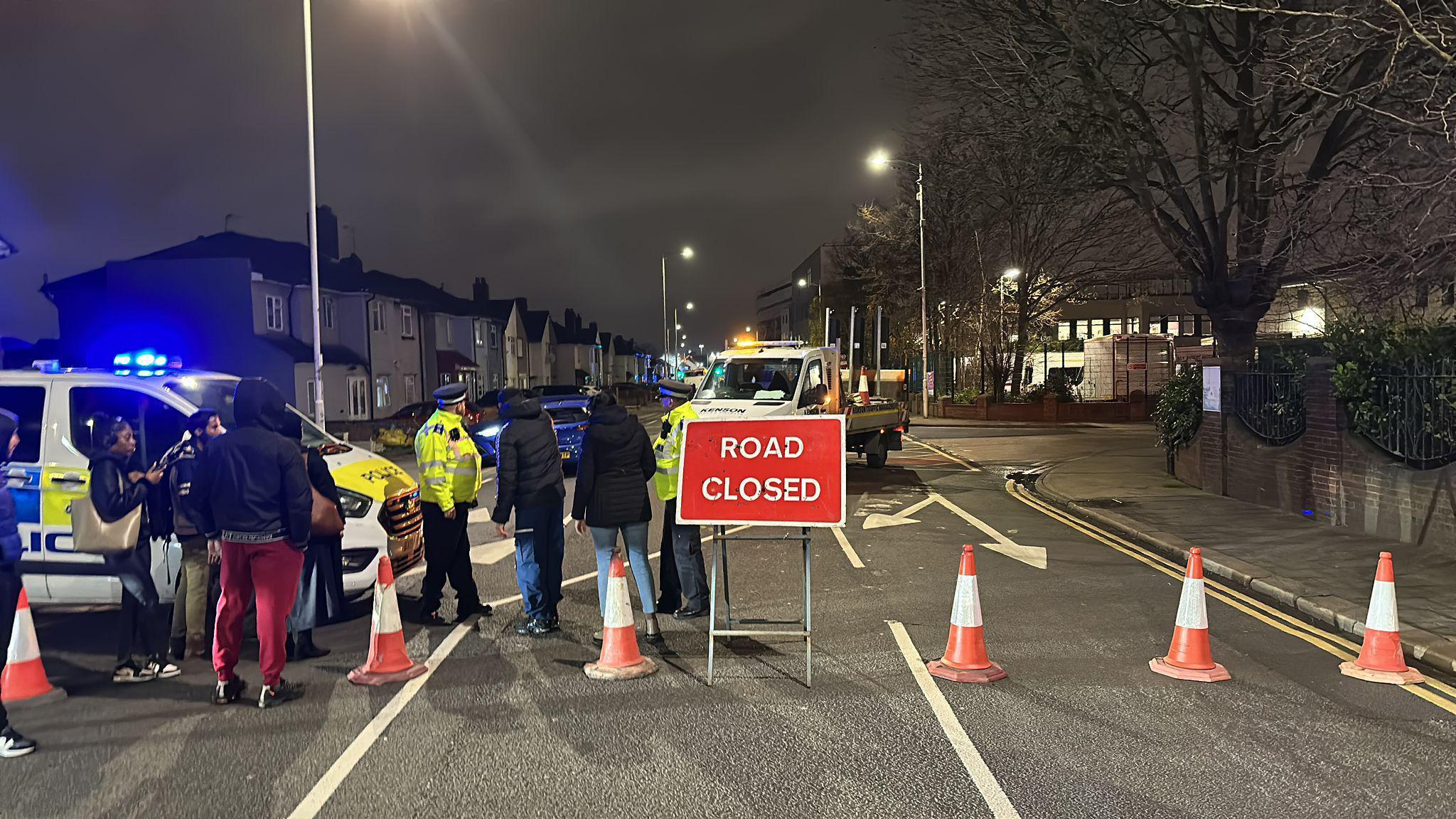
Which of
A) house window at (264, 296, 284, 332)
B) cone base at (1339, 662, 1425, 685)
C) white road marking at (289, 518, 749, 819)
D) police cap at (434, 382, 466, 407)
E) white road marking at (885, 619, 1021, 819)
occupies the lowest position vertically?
cone base at (1339, 662, 1425, 685)

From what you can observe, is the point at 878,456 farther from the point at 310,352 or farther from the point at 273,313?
the point at 273,313

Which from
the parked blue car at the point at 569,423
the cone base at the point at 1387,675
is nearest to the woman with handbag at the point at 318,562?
the cone base at the point at 1387,675

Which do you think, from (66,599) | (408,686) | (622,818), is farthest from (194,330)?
(622,818)

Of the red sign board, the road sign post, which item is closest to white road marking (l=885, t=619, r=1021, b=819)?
the road sign post

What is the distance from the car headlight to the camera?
22.6 ft

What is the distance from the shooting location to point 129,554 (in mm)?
5691

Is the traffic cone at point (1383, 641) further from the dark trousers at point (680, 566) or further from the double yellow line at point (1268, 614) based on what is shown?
the dark trousers at point (680, 566)

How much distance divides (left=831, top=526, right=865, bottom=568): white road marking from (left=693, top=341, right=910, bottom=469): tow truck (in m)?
3.49

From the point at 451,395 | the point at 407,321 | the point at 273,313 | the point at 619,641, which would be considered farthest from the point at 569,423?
the point at 407,321

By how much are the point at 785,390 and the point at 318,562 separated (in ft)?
31.4

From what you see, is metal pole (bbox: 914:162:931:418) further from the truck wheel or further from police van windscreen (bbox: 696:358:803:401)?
police van windscreen (bbox: 696:358:803:401)

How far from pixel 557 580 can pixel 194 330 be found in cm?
3501

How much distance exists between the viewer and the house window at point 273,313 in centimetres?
3597

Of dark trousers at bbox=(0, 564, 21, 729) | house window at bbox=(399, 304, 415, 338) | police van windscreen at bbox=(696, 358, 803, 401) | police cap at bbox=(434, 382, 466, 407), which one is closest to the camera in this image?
dark trousers at bbox=(0, 564, 21, 729)
